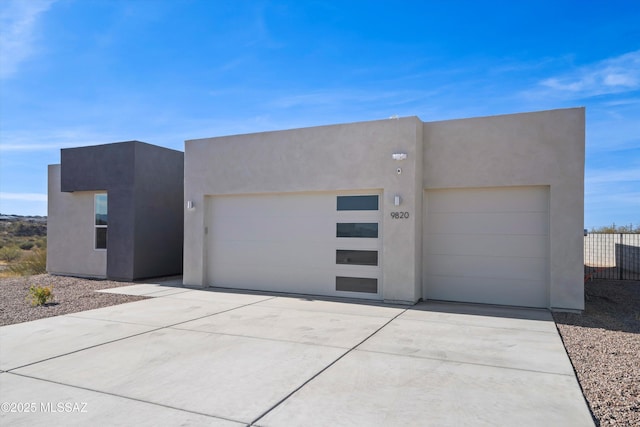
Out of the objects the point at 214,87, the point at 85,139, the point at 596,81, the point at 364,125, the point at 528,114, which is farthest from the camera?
the point at 85,139

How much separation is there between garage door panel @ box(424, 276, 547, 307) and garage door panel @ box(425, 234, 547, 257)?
600 millimetres

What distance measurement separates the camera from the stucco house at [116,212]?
13539mm

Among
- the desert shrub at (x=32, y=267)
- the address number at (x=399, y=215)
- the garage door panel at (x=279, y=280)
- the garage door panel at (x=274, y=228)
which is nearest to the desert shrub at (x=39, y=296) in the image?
the garage door panel at (x=279, y=280)

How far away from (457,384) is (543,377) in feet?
3.53

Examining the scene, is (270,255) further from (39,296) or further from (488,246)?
(488,246)

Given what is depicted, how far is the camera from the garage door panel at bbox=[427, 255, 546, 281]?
9203 mm

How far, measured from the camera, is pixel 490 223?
9539 mm

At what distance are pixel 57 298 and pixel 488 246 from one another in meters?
9.93

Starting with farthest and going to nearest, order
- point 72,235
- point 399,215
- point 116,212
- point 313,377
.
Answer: point 72,235 < point 116,212 < point 399,215 < point 313,377

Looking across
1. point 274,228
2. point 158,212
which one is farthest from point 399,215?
point 158,212

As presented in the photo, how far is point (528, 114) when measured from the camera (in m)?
9.08

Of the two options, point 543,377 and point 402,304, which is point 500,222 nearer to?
point 402,304

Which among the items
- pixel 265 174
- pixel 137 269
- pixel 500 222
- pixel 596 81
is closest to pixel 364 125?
pixel 265 174

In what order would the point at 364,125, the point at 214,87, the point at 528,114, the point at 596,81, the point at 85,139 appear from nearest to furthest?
the point at 528,114
the point at 364,125
the point at 596,81
the point at 214,87
the point at 85,139
